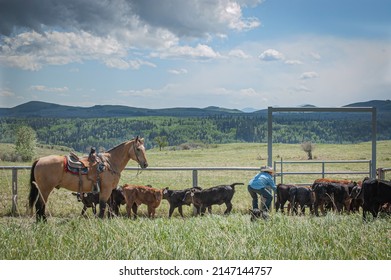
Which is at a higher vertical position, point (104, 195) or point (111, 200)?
point (104, 195)

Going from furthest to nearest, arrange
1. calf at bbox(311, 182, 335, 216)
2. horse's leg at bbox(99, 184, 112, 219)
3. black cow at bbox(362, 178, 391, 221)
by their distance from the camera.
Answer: calf at bbox(311, 182, 335, 216), horse's leg at bbox(99, 184, 112, 219), black cow at bbox(362, 178, 391, 221)

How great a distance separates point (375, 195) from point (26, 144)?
1099cm

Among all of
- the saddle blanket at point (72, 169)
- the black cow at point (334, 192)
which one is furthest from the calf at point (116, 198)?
the black cow at point (334, 192)

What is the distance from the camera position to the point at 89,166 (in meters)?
7.51

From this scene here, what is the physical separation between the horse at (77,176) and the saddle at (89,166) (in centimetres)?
4

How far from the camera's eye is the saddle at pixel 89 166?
7.39 m

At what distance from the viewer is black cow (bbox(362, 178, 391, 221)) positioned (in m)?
6.51

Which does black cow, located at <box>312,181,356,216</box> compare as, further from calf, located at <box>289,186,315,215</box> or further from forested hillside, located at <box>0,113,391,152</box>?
forested hillside, located at <box>0,113,391,152</box>

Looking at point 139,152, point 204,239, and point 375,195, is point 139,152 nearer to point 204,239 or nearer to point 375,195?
point 204,239

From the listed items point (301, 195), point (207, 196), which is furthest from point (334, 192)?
point (207, 196)

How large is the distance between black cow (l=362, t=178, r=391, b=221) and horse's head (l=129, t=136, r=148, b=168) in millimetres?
3330

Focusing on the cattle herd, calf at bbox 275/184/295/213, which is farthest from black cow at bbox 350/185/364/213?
calf at bbox 275/184/295/213

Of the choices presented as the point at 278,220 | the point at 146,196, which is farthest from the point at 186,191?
the point at 278,220

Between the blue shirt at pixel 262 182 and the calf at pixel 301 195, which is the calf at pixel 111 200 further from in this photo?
the calf at pixel 301 195
